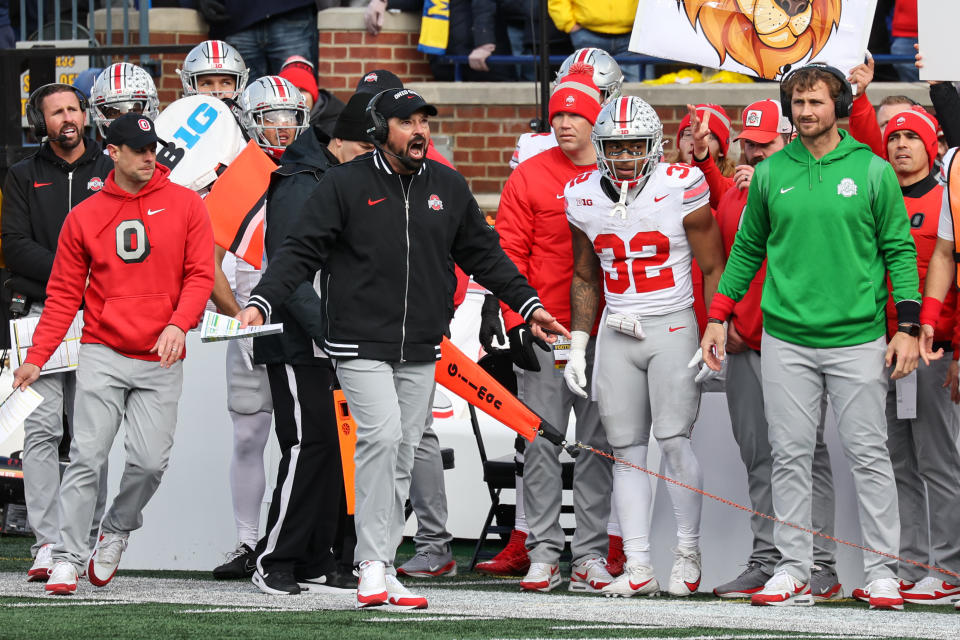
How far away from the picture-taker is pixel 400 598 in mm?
7098

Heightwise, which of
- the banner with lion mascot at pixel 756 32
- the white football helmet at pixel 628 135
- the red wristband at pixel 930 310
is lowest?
the red wristband at pixel 930 310

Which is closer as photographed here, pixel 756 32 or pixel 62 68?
pixel 756 32

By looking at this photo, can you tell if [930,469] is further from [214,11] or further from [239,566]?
[214,11]

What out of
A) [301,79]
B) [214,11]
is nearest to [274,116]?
[301,79]

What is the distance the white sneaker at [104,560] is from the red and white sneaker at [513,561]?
6.59ft

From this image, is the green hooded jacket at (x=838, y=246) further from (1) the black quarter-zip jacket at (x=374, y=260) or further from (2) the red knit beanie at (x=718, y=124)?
(1) the black quarter-zip jacket at (x=374, y=260)

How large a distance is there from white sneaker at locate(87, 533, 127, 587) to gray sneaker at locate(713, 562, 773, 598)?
264cm

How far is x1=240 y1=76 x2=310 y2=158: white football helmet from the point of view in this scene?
9117mm

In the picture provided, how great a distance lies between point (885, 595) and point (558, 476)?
1.75 m

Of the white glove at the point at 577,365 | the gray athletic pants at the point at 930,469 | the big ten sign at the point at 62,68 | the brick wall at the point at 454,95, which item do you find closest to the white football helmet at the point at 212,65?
the big ten sign at the point at 62,68

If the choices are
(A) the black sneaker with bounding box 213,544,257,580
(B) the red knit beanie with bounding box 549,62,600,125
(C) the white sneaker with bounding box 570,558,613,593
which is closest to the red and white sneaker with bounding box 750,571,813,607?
(C) the white sneaker with bounding box 570,558,613,593

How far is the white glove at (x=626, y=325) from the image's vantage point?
8102 millimetres

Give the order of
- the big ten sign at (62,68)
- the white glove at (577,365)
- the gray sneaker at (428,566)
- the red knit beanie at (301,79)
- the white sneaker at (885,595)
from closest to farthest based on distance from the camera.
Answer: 1. the white sneaker at (885,595)
2. the white glove at (577,365)
3. the gray sneaker at (428,566)
4. the red knit beanie at (301,79)
5. the big ten sign at (62,68)

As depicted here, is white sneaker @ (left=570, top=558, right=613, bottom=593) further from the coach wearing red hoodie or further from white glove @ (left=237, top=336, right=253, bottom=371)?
the coach wearing red hoodie
